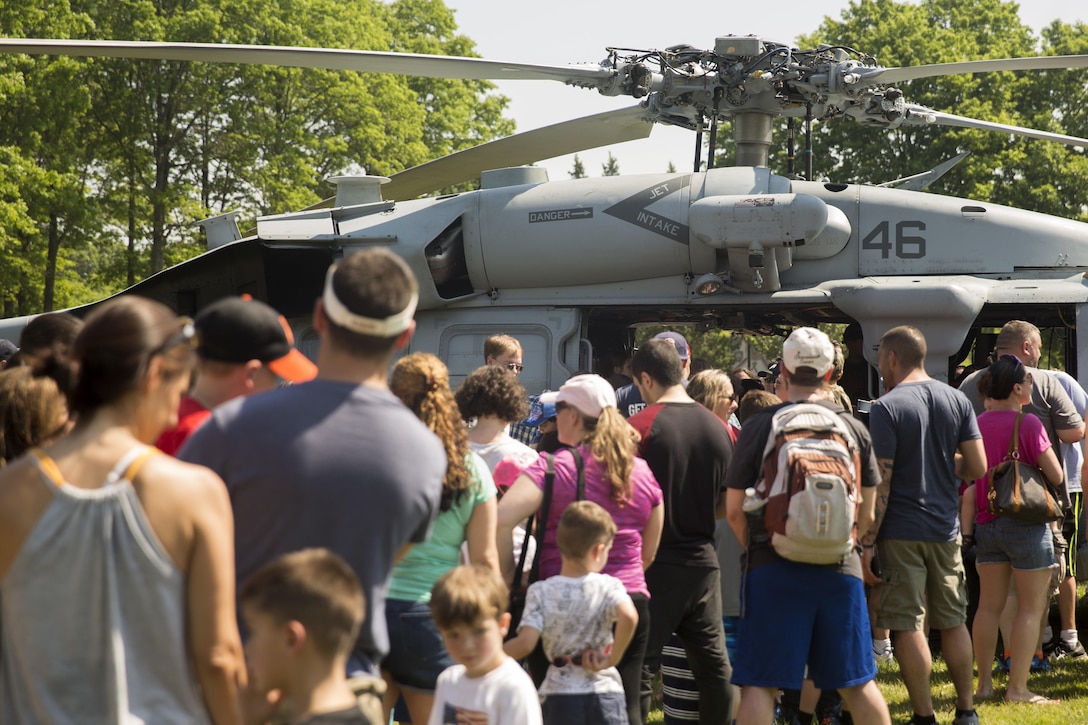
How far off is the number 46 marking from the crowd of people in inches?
90.6

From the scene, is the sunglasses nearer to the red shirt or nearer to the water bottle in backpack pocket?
the red shirt

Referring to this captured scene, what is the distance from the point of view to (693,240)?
956 centimetres

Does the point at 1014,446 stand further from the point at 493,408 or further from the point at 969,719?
the point at 493,408

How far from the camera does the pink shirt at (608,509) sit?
459cm

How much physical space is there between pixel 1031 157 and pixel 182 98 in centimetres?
1948

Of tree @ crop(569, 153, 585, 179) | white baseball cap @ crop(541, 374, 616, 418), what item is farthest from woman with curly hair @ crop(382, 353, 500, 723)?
tree @ crop(569, 153, 585, 179)

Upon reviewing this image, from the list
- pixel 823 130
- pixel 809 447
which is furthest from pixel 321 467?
pixel 823 130

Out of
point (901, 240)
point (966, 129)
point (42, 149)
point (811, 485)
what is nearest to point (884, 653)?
point (811, 485)

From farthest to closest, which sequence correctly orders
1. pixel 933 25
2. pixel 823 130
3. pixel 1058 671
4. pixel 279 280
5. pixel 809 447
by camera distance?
pixel 933 25, pixel 823 130, pixel 279 280, pixel 1058 671, pixel 809 447

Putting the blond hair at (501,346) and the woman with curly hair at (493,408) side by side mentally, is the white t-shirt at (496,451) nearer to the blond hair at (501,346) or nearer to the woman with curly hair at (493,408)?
the woman with curly hair at (493,408)

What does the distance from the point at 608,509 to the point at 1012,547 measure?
3.02 meters

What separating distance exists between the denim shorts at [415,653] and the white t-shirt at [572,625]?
0.42m

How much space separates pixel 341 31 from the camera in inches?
1058

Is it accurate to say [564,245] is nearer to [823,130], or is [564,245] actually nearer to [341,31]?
[341,31]
